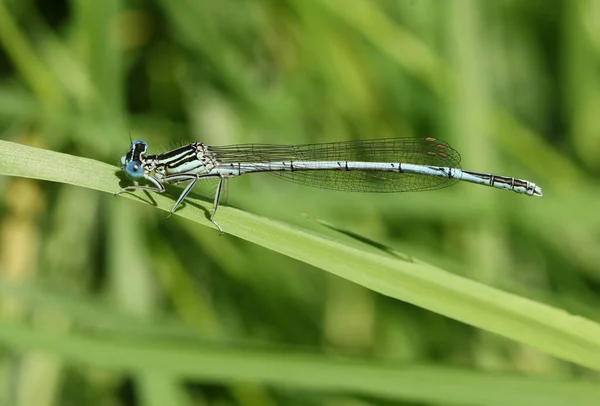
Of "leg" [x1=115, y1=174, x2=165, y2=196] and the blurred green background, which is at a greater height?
the blurred green background

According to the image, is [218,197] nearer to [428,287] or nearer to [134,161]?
[134,161]

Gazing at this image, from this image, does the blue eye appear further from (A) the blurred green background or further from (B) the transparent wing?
(A) the blurred green background

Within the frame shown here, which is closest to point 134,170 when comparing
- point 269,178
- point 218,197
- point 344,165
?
point 218,197

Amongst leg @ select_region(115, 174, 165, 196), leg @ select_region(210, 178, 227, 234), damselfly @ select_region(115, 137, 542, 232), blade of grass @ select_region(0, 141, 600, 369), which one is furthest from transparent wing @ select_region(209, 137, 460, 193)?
blade of grass @ select_region(0, 141, 600, 369)

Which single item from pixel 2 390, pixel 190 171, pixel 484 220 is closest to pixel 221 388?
pixel 2 390

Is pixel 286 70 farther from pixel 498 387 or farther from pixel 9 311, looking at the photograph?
pixel 498 387

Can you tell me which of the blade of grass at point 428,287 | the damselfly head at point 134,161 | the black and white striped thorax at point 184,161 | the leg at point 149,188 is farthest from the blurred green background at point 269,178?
the blade of grass at point 428,287

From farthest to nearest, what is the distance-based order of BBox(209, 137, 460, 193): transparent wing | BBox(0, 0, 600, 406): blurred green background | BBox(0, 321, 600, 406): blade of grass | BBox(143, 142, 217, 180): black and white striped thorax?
BBox(0, 0, 600, 406): blurred green background
BBox(209, 137, 460, 193): transparent wing
BBox(143, 142, 217, 180): black and white striped thorax
BBox(0, 321, 600, 406): blade of grass
